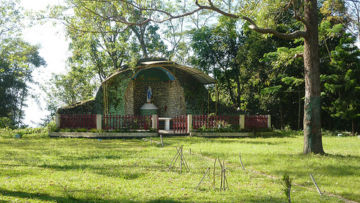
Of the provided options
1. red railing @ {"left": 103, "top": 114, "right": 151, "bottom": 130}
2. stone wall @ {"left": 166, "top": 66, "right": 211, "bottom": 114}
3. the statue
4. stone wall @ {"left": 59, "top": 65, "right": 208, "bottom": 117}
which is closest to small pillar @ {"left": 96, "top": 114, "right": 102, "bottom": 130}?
red railing @ {"left": 103, "top": 114, "right": 151, "bottom": 130}

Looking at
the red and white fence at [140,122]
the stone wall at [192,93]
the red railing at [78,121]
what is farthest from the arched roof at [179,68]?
the red and white fence at [140,122]

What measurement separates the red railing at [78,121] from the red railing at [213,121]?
5.72 meters

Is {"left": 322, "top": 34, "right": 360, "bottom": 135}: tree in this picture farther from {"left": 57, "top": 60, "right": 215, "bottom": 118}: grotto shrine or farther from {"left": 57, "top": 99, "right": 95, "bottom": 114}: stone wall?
{"left": 57, "top": 99, "right": 95, "bottom": 114}: stone wall

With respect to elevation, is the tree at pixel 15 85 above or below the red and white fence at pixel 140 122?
above

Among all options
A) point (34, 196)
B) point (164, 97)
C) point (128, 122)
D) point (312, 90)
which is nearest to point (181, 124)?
point (128, 122)

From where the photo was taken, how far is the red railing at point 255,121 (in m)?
18.5

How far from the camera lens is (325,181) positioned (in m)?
6.59

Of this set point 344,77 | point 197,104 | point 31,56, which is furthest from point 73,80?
point 344,77

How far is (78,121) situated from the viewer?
17.6m

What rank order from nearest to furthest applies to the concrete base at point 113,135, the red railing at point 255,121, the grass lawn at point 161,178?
1. the grass lawn at point 161,178
2. the concrete base at point 113,135
3. the red railing at point 255,121

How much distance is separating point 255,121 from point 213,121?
2877mm

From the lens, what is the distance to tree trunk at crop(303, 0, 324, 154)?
32.9 ft

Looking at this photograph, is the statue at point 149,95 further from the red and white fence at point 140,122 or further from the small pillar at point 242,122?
the small pillar at point 242,122

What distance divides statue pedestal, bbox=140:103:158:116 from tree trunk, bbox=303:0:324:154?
1288 centimetres
